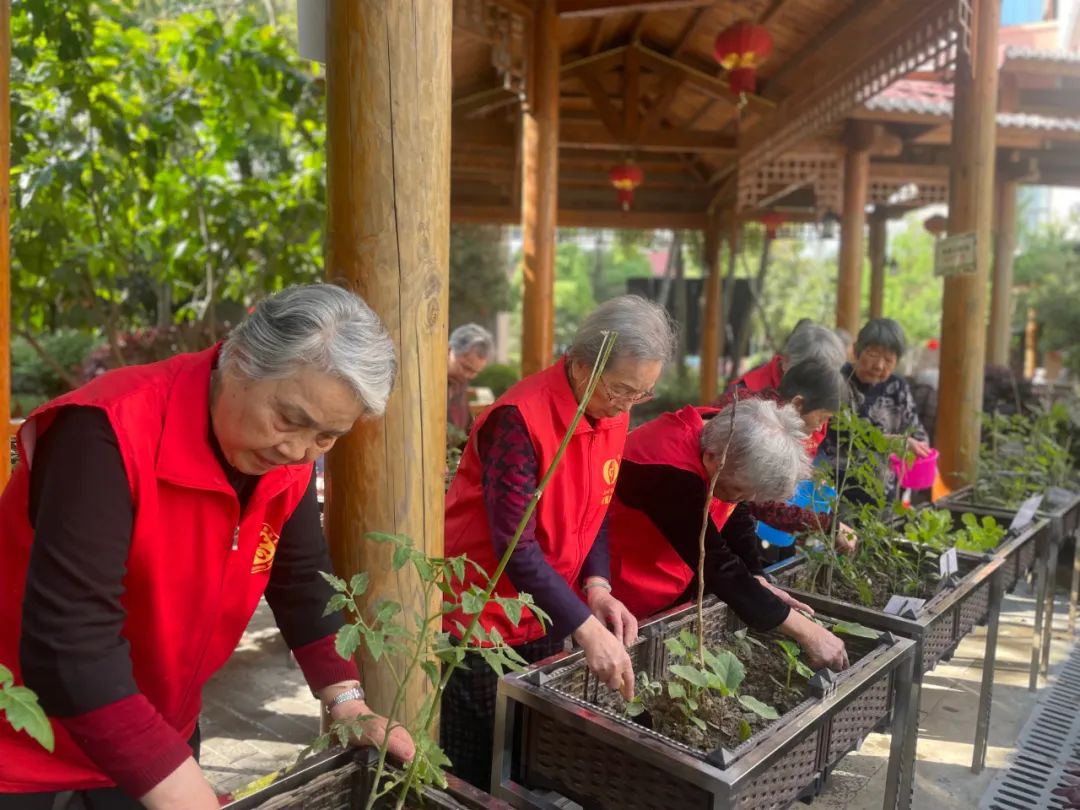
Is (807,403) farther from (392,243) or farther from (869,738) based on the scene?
(392,243)

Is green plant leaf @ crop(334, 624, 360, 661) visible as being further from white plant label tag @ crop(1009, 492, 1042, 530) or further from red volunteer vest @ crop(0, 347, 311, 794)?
white plant label tag @ crop(1009, 492, 1042, 530)

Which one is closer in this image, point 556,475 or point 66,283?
point 556,475

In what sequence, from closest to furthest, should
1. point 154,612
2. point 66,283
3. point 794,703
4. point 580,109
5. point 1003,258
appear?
point 154,612 → point 794,703 → point 66,283 → point 580,109 → point 1003,258

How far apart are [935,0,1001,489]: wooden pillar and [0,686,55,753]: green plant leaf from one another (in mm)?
4312

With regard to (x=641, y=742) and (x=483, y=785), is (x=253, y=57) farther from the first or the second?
(x=641, y=742)

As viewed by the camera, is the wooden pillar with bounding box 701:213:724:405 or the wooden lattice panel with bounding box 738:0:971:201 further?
the wooden pillar with bounding box 701:213:724:405

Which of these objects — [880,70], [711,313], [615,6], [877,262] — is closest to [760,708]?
[615,6]

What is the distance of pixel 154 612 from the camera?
113cm

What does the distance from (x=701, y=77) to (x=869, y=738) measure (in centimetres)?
586

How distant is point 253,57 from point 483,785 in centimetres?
384

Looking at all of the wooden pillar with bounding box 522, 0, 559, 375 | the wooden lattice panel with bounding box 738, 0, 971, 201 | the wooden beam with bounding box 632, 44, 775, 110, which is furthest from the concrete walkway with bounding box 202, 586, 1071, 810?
the wooden beam with bounding box 632, 44, 775, 110

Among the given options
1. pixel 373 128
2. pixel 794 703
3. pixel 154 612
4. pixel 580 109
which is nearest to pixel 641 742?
pixel 794 703

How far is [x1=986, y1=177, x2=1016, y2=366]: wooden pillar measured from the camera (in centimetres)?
985

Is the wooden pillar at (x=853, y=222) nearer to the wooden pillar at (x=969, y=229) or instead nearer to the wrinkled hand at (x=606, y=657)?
the wooden pillar at (x=969, y=229)
